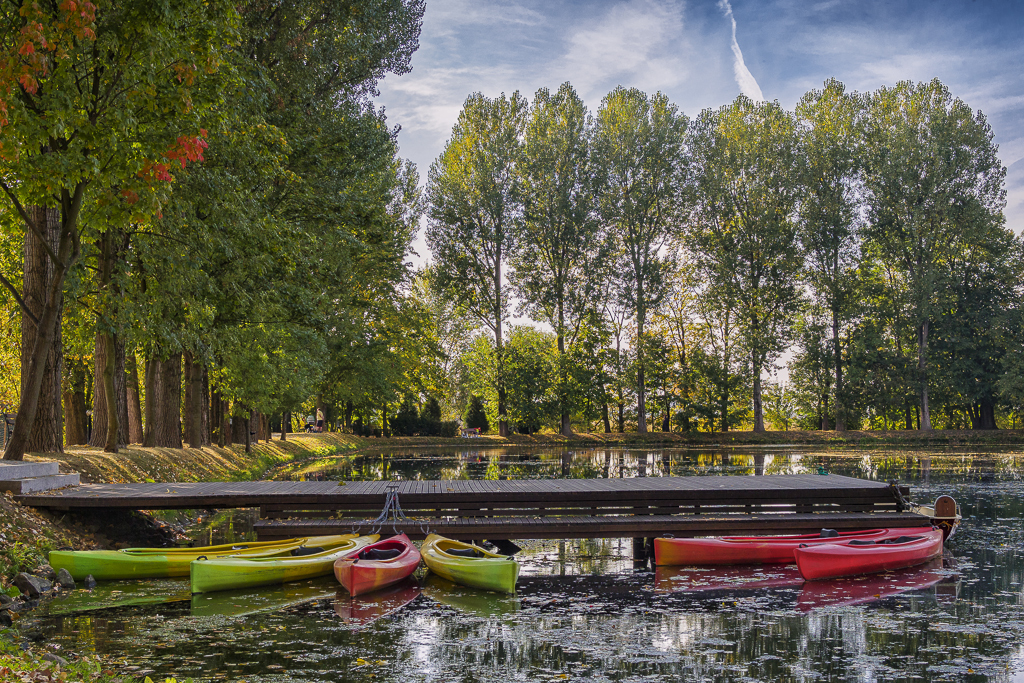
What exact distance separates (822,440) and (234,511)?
1477 inches

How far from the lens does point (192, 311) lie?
17094mm

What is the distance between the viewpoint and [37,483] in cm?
1252

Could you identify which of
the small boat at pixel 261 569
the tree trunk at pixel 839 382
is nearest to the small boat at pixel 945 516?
the small boat at pixel 261 569

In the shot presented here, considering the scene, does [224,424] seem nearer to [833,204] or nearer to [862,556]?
[862,556]

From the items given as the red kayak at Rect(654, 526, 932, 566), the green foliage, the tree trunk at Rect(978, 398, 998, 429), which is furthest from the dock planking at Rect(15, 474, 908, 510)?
the green foliage

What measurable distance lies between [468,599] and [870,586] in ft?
18.2

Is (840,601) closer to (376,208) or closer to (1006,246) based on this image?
(376,208)

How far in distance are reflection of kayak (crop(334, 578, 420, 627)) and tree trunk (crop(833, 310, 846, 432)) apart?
4305 centimetres

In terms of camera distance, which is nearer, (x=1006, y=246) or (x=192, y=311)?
(x=192, y=311)

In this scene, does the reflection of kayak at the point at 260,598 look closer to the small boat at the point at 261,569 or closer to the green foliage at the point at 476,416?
the small boat at the point at 261,569

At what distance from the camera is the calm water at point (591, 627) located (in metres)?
7.23

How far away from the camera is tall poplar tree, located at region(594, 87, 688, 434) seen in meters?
48.5

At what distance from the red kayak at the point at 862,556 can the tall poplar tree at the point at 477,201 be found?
39.7 m

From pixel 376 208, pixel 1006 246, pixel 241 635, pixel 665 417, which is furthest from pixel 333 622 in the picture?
pixel 1006 246
